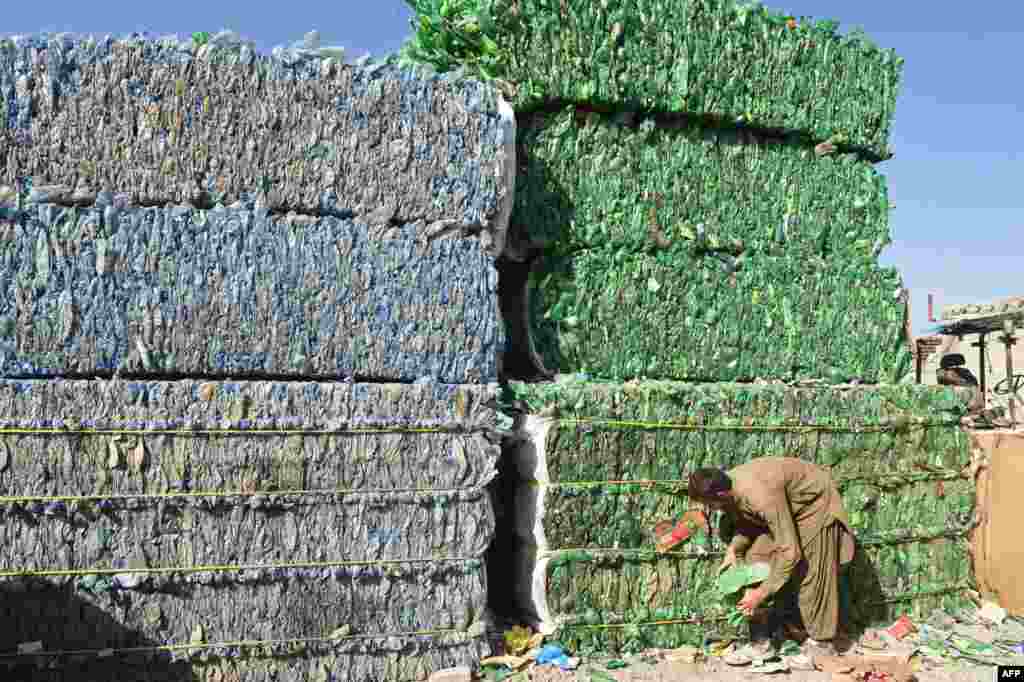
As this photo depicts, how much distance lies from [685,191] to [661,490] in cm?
201

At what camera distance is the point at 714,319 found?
668cm

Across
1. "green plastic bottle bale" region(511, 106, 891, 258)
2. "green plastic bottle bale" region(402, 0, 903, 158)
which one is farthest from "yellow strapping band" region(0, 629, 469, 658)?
"green plastic bottle bale" region(402, 0, 903, 158)

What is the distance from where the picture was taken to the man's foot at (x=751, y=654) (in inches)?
236

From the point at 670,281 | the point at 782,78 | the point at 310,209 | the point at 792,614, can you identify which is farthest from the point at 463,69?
the point at 792,614

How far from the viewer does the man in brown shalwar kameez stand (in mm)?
5855

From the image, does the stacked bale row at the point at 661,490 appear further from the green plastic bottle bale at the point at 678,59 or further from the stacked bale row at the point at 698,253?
the green plastic bottle bale at the point at 678,59

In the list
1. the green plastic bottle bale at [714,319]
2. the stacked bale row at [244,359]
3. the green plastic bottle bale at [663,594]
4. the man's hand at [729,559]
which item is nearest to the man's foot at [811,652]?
the green plastic bottle bale at [663,594]

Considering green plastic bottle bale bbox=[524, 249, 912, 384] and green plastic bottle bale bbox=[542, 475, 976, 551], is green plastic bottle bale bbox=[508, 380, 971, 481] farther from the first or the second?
green plastic bottle bale bbox=[524, 249, 912, 384]

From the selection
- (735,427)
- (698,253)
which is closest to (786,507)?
(735,427)

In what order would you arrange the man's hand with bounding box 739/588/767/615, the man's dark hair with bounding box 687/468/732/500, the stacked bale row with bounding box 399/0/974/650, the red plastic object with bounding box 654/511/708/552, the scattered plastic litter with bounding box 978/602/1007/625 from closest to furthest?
the man's dark hair with bounding box 687/468/732/500 < the man's hand with bounding box 739/588/767/615 < the stacked bale row with bounding box 399/0/974/650 < the red plastic object with bounding box 654/511/708/552 < the scattered plastic litter with bounding box 978/602/1007/625

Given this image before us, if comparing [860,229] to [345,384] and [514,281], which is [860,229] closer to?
[514,281]

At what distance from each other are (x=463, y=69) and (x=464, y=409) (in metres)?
2.00

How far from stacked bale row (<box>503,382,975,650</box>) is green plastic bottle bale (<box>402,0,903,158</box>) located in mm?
1872

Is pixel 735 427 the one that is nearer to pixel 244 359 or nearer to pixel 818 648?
pixel 818 648
